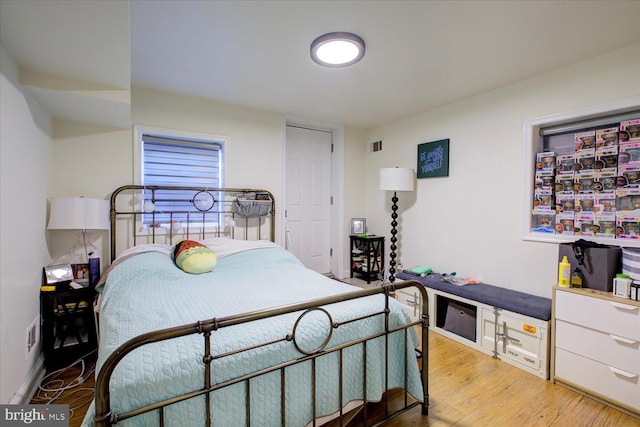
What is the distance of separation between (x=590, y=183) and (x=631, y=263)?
0.78m

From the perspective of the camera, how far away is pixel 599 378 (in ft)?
6.01

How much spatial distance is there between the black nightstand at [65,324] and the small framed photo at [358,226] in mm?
3039

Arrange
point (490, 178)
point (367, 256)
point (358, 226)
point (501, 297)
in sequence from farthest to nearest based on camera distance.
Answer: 1. point (358, 226)
2. point (367, 256)
3. point (490, 178)
4. point (501, 297)

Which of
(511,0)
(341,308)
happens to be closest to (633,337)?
(341,308)

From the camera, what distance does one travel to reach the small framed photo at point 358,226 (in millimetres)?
4277

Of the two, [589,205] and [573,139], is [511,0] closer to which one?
[573,139]

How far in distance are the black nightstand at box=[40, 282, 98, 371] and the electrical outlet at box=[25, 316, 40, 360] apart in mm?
51

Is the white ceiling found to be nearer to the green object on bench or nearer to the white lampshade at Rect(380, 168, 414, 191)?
the white lampshade at Rect(380, 168, 414, 191)

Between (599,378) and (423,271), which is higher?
(423,271)

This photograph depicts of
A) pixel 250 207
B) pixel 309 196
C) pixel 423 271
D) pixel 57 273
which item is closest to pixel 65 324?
pixel 57 273

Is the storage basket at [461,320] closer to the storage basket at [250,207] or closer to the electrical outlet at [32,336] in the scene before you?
the storage basket at [250,207]

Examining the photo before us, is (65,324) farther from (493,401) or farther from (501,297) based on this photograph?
(501,297)

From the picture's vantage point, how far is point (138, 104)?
2887 mm

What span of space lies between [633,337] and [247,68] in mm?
3206
